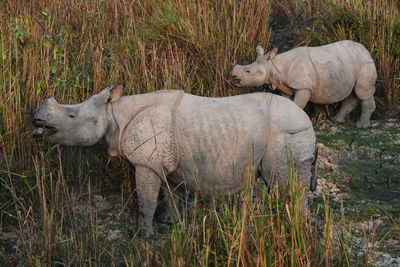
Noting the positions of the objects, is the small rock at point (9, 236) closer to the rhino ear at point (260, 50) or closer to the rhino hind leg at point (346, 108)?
the rhino ear at point (260, 50)

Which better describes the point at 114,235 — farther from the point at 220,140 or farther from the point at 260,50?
the point at 260,50

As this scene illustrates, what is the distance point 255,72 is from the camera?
17.8 feet

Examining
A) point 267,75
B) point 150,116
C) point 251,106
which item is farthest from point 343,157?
point 150,116

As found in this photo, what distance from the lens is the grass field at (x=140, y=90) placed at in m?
2.71

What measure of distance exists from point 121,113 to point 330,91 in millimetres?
2845

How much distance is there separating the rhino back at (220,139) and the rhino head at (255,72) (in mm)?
1757

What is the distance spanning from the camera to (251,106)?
359 cm

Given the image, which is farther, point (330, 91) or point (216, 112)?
point (330, 91)

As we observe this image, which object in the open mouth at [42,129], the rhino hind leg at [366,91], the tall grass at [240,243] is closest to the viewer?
the tall grass at [240,243]

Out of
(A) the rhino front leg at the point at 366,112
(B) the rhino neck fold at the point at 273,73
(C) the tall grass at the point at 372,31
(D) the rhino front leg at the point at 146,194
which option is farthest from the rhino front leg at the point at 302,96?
(D) the rhino front leg at the point at 146,194

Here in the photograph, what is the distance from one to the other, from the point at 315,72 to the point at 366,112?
907 mm

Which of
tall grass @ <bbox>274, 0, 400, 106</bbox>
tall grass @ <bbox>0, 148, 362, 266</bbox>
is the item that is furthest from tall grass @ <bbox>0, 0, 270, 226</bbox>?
tall grass @ <bbox>0, 148, 362, 266</bbox>

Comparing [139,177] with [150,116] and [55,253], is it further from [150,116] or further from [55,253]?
[55,253]

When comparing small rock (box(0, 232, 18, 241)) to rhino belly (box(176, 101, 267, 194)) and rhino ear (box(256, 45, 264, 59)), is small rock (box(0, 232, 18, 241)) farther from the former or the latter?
rhino ear (box(256, 45, 264, 59))
